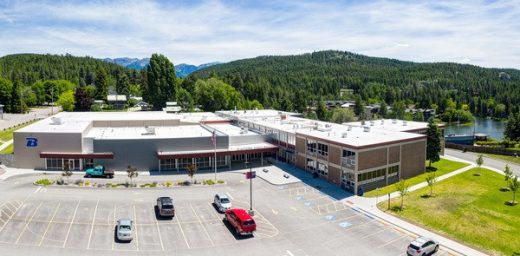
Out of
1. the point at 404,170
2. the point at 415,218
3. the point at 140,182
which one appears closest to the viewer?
the point at 415,218

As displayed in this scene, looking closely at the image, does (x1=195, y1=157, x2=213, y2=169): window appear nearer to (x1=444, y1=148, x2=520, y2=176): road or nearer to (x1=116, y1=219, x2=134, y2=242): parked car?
(x1=116, y1=219, x2=134, y2=242): parked car

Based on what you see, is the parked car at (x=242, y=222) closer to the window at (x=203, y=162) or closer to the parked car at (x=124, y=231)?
the parked car at (x=124, y=231)

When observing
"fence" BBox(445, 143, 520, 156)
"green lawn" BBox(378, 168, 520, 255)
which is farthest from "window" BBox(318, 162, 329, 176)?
"fence" BBox(445, 143, 520, 156)

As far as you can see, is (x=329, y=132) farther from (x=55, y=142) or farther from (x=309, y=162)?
(x=55, y=142)

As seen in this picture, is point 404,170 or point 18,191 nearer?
point 18,191

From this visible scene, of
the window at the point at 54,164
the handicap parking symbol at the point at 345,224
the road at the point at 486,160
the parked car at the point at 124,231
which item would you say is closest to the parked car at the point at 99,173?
the window at the point at 54,164

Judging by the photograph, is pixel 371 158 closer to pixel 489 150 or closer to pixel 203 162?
pixel 203 162

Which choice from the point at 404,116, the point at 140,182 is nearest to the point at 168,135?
the point at 140,182
